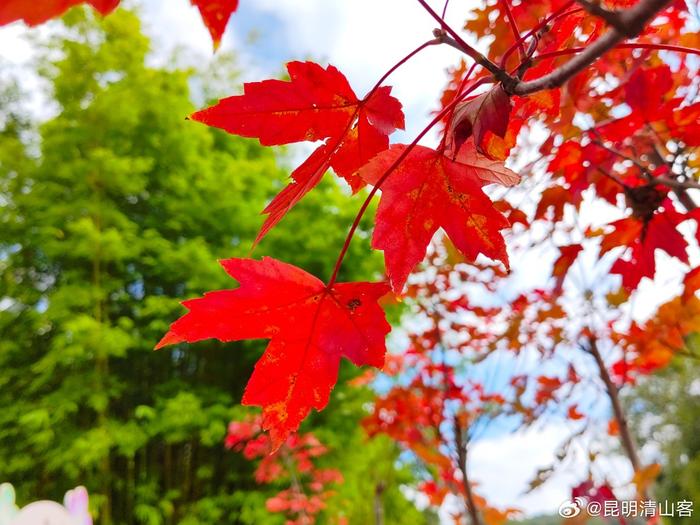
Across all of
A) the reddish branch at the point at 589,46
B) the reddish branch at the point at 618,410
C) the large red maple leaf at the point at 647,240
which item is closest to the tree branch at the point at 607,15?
the reddish branch at the point at 589,46

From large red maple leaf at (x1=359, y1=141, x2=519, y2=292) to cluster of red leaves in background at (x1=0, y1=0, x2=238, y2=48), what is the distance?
0.11 m

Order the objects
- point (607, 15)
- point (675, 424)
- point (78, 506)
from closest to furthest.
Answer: point (607, 15), point (78, 506), point (675, 424)

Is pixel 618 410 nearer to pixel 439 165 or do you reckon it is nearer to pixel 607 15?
pixel 439 165

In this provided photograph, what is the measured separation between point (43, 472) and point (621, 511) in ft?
12.4

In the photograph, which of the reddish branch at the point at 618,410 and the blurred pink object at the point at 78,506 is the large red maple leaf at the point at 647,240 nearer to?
the blurred pink object at the point at 78,506

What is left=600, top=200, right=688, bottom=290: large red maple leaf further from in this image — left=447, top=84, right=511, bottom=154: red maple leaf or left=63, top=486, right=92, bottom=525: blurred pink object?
left=63, top=486, right=92, bottom=525: blurred pink object

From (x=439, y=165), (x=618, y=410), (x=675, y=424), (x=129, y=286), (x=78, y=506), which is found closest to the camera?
(x=439, y=165)

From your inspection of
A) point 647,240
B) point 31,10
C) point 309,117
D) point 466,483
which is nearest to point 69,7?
point 31,10

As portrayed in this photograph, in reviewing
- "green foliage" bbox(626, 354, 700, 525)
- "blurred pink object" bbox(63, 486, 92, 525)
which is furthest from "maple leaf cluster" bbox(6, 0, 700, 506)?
"green foliage" bbox(626, 354, 700, 525)

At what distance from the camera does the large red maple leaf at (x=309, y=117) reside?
314mm

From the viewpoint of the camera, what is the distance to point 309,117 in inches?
13.5

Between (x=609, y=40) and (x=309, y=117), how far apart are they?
0.21 meters

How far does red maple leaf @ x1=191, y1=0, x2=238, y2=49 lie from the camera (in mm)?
235

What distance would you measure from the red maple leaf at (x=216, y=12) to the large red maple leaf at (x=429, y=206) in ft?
0.37
